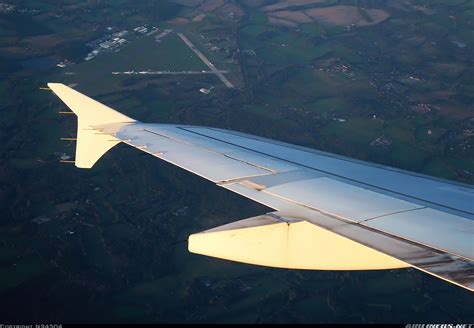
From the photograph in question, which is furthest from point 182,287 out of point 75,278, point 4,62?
point 4,62

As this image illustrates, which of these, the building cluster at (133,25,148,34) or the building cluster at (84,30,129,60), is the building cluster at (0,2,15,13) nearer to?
the building cluster at (84,30,129,60)

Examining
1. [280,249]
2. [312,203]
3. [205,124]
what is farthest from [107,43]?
[280,249]

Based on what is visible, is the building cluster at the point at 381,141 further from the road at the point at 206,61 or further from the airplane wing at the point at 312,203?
the airplane wing at the point at 312,203

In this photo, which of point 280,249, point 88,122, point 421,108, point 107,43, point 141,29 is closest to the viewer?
point 280,249

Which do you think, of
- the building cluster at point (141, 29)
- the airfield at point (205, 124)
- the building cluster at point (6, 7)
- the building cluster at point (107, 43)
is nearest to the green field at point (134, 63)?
the airfield at point (205, 124)

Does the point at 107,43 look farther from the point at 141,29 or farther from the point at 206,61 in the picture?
the point at 206,61

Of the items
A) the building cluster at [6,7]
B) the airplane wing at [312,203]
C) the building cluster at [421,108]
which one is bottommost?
the building cluster at [421,108]

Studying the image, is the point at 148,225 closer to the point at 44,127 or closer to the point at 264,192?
the point at 44,127
